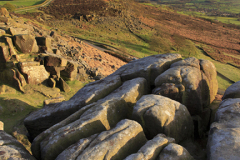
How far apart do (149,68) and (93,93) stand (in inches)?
211

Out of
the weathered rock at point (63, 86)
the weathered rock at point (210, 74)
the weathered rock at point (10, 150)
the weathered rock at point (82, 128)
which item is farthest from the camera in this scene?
the weathered rock at point (63, 86)

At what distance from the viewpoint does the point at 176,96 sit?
11.8 metres

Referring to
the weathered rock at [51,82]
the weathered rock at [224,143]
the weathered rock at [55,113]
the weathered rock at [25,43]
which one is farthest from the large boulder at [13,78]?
the weathered rock at [224,143]

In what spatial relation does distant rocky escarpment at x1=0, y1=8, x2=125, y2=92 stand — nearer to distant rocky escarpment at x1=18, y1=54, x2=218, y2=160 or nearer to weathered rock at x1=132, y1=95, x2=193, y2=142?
distant rocky escarpment at x1=18, y1=54, x2=218, y2=160

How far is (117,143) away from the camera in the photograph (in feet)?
A: 25.0

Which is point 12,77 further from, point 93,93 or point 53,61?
point 93,93

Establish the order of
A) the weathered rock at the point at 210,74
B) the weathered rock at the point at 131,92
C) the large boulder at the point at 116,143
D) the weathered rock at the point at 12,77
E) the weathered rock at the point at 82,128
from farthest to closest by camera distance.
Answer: the weathered rock at the point at 12,77 → the weathered rock at the point at 210,74 → the weathered rock at the point at 131,92 → the weathered rock at the point at 82,128 → the large boulder at the point at 116,143

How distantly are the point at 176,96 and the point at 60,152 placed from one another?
8139 mm

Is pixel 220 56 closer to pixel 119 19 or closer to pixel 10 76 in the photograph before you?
pixel 119 19

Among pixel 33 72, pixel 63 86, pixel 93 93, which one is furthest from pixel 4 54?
pixel 93 93

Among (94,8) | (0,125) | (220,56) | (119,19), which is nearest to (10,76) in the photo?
(0,125)

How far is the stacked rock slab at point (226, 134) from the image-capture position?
6707 mm

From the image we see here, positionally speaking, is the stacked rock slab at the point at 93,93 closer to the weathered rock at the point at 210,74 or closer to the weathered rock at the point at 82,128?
the weathered rock at the point at 82,128

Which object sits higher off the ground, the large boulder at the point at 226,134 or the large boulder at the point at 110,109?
the large boulder at the point at 226,134
